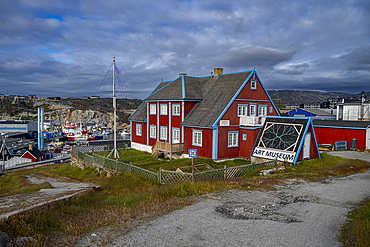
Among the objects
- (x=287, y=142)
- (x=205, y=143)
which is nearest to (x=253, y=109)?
(x=287, y=142)

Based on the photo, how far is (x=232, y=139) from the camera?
85.9 feet

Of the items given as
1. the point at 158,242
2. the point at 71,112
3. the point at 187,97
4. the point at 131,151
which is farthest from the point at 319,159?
the point at 71,112

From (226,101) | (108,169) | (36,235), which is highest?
(226,101)

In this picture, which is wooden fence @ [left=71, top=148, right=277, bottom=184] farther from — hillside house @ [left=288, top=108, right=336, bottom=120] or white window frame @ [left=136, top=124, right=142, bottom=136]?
hillside house @ [left=288, top=108, right=336, bottom=120]

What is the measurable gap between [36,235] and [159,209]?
14.6 feet

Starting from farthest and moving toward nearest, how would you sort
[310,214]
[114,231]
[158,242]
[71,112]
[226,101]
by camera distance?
[71,112] → [226,101] → [310,214] → [114,231] → [158,242]

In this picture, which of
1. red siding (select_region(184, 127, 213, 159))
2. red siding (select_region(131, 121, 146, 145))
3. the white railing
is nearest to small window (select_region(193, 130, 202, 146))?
red siding (select_region(184, 127, 213, 159))

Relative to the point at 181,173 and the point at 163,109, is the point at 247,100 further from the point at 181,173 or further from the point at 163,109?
the point at 181,173

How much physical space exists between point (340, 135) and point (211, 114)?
64.0ft

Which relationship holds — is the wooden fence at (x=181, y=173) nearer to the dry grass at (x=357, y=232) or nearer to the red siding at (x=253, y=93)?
the dry grass at (x=357, y=232)

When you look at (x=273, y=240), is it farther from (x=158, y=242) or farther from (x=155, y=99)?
(x=155, y=99)

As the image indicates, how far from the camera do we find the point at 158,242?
7203 mm

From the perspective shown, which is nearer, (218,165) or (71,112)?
(218,165)

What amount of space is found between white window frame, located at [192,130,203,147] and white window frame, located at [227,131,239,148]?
292 centimetres
